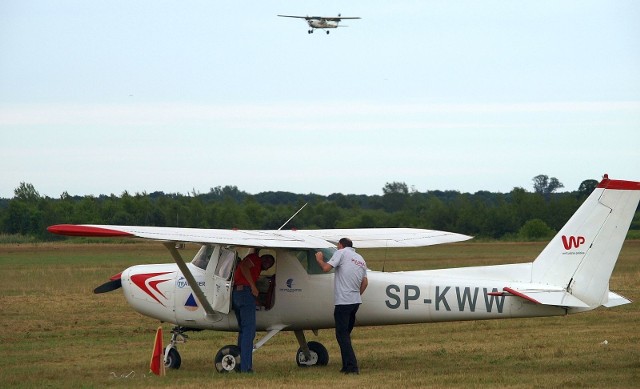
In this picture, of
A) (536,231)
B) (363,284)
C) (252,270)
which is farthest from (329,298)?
(536,231)

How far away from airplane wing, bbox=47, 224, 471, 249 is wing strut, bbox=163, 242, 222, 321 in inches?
9.6

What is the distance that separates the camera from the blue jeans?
13047 millimetres

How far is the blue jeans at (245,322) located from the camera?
514 inches

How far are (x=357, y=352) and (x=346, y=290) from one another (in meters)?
2.78

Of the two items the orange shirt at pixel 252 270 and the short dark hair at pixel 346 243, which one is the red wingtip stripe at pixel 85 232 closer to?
the orange shirt at pixel 252 270

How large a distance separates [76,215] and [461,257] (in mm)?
18612

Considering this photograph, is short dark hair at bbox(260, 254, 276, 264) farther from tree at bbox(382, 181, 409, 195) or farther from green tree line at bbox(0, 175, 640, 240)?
tree at bbox(382, 181, 409, 195)

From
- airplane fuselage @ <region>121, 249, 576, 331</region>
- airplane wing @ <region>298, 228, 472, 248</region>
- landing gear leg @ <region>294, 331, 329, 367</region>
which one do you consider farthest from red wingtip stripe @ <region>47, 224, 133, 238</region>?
landing gear leg @ <region>294, 331, 329, 367</region>

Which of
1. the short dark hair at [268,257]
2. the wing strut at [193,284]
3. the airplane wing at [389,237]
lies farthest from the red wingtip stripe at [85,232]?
the airplane wing at [389,237]

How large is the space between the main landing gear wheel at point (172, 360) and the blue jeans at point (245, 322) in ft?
3.40

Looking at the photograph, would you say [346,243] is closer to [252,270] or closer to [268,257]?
[268,257]

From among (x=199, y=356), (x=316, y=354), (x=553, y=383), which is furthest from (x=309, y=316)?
(x=553, y=383)

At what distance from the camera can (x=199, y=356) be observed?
49.6 ft

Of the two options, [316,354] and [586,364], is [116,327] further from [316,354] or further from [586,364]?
[586,364]
